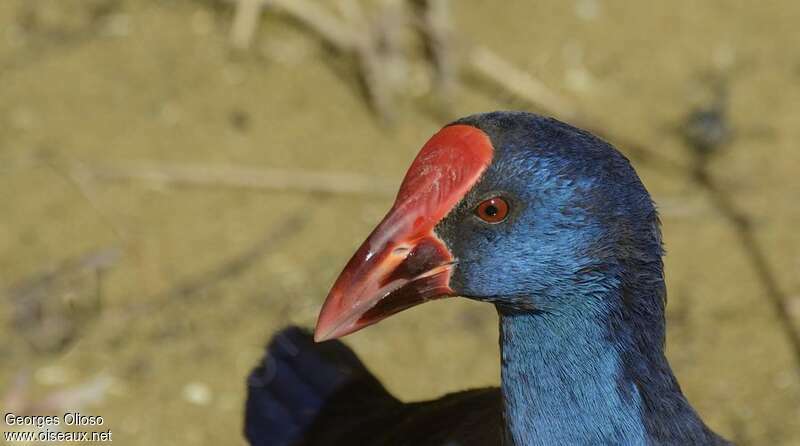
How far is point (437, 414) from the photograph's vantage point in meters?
2.91

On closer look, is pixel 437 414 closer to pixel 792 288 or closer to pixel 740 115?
pixel 792 288

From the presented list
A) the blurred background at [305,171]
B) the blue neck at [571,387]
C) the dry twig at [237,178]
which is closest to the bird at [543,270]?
the blue neck at [571,387]

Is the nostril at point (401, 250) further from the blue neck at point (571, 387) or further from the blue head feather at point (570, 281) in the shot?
the blue neck at point (571, 387)

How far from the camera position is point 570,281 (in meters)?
2.23

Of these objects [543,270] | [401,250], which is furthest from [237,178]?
[543,270]

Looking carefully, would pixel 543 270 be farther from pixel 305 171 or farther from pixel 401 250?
pixel 305 171

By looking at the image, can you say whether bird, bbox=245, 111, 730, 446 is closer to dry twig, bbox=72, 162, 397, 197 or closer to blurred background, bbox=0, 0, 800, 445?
blurred background, bbox=0, 0, 800, 445

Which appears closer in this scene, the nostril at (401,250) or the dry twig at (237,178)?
the nostril at (401,250)

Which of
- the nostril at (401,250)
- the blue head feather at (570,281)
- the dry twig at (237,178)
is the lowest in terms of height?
the dry twig at (237,178)

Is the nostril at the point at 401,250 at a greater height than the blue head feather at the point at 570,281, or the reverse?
the blue head feather at the point at 570,281

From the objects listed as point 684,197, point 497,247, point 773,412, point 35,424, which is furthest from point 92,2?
point 497,247

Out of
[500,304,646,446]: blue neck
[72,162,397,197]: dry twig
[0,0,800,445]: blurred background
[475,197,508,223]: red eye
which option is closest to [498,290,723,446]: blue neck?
[500,304,646,446]: blue neck

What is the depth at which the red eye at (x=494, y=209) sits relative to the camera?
7.28 feet

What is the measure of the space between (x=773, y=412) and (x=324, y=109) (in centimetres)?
241
